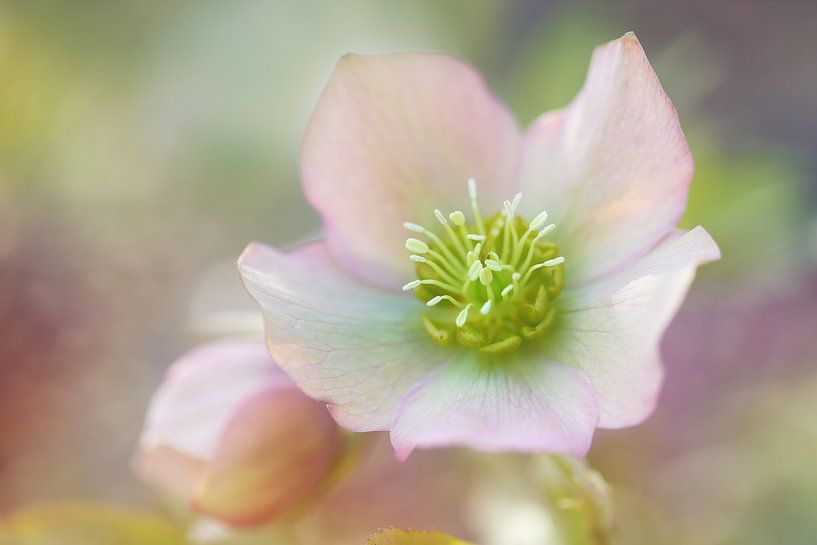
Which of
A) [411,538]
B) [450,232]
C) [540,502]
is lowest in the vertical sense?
[540,502]

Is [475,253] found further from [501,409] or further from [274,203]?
[274,203]

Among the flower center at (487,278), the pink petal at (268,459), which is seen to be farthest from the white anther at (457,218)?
the pink petal at (268,459)

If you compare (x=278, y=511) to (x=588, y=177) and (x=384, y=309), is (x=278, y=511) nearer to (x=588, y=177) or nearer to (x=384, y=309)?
(x=384, y=309)

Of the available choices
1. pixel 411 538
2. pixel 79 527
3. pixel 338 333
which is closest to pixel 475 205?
pixel 338 333

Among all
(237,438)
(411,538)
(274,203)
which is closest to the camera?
(411,538)

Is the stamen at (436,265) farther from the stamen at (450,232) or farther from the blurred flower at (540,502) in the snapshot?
the blurred flower at (540,502)

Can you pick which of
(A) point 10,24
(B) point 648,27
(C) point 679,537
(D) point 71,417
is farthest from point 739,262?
(A) point 10,24
